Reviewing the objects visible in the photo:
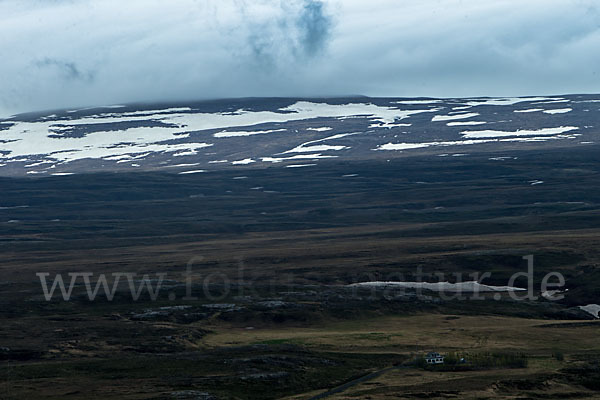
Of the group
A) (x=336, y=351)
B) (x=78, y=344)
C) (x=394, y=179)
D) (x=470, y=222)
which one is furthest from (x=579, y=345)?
(x=394, y=179)

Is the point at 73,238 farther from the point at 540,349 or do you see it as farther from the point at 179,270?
the point at 540,349

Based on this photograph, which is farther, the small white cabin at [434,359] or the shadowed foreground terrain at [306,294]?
the small white cabin at [434,359]

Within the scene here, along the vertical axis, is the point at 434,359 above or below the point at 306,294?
above

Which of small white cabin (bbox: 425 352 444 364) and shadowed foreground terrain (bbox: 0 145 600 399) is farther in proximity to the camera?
small white cabin (bbox: 425 352 444 364)

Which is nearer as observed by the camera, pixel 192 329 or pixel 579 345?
pixel 579 345

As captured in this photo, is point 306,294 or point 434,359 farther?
point 306,294

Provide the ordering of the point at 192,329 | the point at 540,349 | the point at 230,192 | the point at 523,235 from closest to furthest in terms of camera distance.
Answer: the point at 540,349 → the point at 192,329 → the point at 523,235 → the point at 230,192

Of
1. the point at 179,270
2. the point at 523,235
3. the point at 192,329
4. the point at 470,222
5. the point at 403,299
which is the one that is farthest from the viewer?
the point at 470,222
